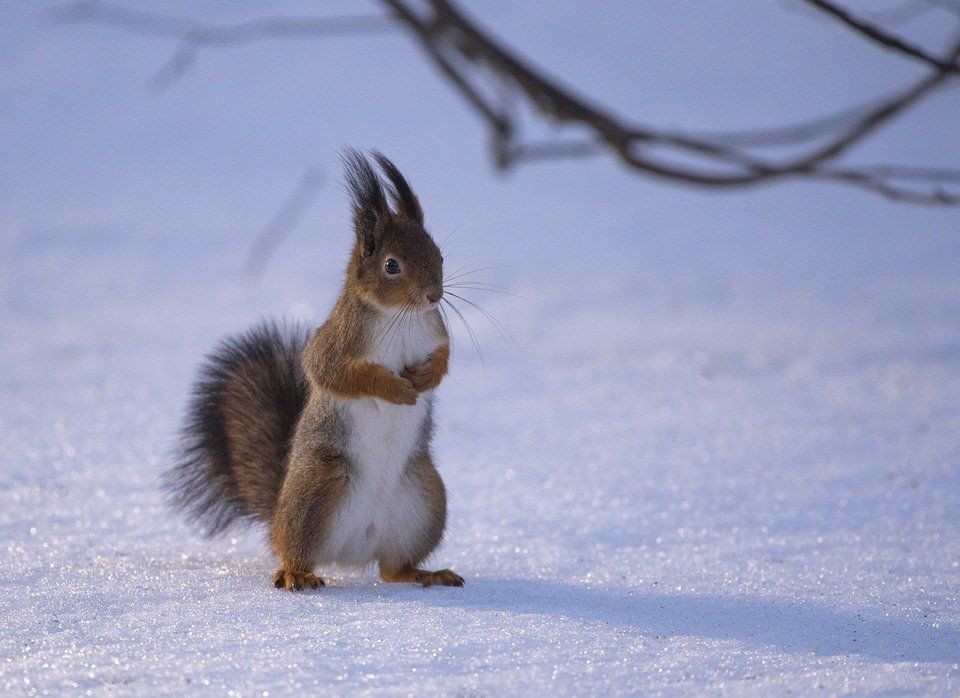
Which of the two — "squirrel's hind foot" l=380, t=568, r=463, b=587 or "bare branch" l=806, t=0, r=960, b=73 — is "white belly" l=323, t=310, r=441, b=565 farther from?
"bare branch" l=806, t=0, r=960, b=73

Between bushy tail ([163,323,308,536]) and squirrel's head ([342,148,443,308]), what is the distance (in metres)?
0.33

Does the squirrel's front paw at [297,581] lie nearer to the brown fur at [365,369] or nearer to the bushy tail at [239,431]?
the brown fur at [365,369]

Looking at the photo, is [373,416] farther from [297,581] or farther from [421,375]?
[297,581]

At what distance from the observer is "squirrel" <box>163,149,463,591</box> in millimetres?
1888

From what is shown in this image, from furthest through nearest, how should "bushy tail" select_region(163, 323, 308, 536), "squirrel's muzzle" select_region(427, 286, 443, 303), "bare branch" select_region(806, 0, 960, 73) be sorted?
"bushy tail" select_region(163, 323, 308, 536), "squirrel's muzzle" select_region(427, 286, 443, 303), "bare branch" select_region(806, 0, 960, 73)

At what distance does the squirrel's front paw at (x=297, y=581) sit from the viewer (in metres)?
1.87

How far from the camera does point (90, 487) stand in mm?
2572

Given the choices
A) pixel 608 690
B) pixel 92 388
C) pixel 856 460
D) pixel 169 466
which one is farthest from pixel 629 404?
pixel 608 690

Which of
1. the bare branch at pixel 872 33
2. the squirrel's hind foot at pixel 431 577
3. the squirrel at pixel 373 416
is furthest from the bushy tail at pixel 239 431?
the bare branch at pixel 872 33

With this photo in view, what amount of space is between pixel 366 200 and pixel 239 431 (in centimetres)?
52

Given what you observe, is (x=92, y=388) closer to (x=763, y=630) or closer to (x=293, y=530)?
(x=293, y=530)

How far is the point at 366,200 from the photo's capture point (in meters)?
1.97

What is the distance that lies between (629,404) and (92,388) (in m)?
1.61

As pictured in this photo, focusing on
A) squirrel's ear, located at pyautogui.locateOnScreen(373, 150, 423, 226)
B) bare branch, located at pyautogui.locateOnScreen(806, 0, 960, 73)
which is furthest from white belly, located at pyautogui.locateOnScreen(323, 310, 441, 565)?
bare branch, located at pyautogui.locateOnScreen(806, 0, 960, 73)
